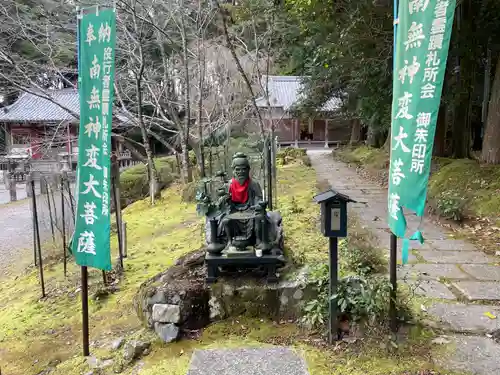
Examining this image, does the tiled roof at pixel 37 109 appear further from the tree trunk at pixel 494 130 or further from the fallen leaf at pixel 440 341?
the fallen leaf at pixel 440 341

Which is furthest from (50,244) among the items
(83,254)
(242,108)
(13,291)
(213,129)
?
(242,108)

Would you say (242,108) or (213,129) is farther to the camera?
(242,108)

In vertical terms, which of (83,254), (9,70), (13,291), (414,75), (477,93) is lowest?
(13,291)

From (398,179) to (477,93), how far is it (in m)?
12.6

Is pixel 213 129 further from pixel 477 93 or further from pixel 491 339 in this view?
pixel 491 339

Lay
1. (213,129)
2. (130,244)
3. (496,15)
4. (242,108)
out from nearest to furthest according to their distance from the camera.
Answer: (130,244)
(496,15)
(213,129)
(242,108)

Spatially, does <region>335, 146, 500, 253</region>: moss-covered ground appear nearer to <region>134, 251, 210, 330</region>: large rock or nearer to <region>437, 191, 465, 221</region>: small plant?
<region>437, 191, 465, 221</region>: small plant

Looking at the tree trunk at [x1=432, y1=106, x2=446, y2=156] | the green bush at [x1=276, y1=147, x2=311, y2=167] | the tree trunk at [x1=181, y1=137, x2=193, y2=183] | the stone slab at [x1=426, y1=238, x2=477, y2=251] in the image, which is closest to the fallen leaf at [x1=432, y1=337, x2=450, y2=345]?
the stone slab at [x1=426, y1=238, x2=477, y2=251]

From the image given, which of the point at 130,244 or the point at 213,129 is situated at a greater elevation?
the point at 213,129

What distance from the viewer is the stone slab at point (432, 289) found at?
4309mm

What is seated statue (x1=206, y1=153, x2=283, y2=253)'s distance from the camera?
410 centimetres

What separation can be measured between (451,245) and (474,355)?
10.4ft

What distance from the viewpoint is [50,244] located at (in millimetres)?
8719

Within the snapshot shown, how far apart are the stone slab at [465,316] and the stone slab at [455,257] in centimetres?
140
